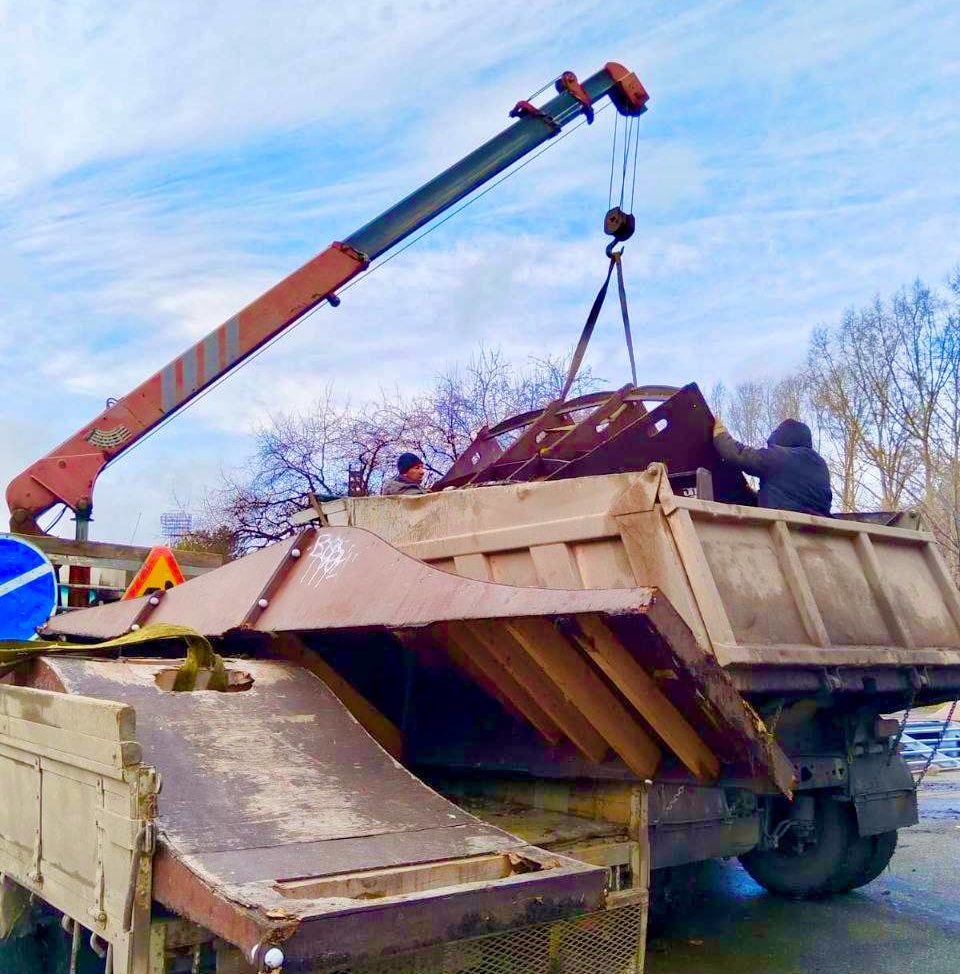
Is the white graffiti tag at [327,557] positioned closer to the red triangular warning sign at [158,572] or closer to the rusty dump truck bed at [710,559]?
the rusty dump truck bed at [710,559]

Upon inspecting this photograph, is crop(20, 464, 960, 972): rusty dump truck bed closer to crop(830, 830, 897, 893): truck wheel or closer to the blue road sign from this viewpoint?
crop(830, 830, 897, 893): truck wheel

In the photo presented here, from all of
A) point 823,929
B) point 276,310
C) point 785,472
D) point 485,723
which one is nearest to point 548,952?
point 485,723

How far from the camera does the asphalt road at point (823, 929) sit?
523 cm

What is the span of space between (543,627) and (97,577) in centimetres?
516

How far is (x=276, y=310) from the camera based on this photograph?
10.4 meters

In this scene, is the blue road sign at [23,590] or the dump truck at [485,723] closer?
the dump truck at [485,723]

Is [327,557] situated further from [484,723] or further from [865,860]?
[865,860]

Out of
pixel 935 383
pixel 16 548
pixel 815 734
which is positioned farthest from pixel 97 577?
pixel 935 383

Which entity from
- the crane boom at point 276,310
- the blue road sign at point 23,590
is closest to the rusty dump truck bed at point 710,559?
the blue road sign at point 23,590

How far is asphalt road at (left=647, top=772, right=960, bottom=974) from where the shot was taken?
523 centimetres

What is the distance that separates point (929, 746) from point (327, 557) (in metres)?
8.30

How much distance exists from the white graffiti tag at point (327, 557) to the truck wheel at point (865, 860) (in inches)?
132

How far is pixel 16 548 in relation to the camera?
6336 mm

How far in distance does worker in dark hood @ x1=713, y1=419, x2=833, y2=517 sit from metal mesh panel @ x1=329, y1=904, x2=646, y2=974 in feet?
8.30
